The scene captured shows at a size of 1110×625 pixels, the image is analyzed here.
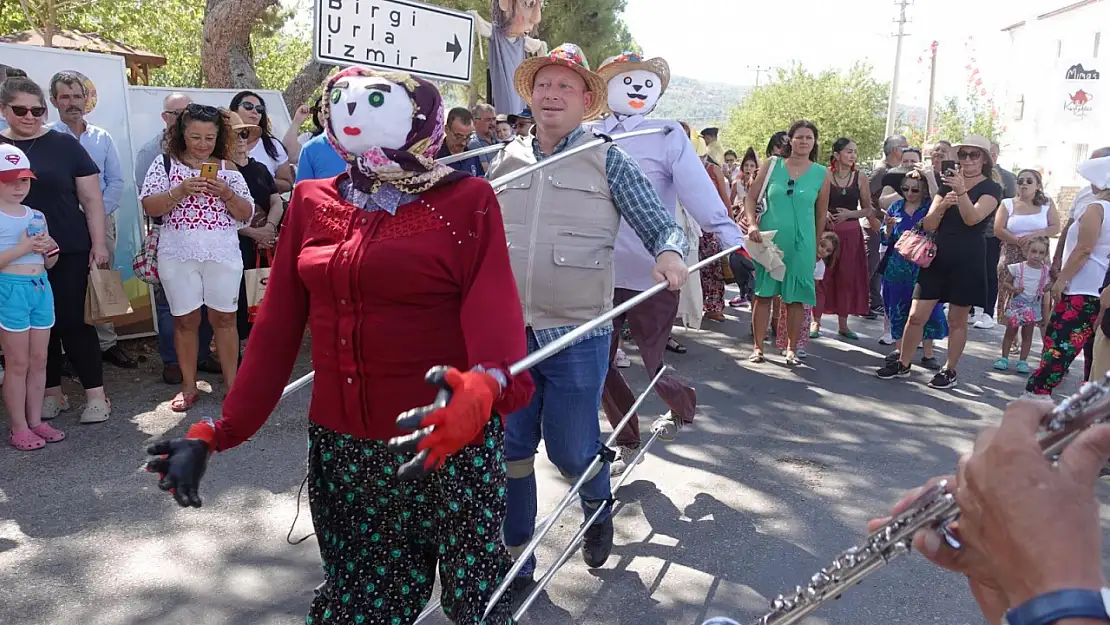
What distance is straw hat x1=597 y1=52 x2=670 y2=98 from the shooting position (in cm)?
497

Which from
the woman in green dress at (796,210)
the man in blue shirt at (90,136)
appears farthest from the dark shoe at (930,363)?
the man in blue shirt at (90,136)

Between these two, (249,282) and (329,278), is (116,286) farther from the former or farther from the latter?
(329,278)

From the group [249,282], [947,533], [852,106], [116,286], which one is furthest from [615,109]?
[852,106]

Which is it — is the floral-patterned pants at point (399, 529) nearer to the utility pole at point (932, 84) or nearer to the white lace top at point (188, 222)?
the white lace top at point (188, 222)

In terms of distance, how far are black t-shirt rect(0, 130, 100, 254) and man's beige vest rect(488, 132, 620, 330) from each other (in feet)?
11.1

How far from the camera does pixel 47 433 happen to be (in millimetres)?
5199

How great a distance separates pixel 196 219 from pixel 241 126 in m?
0.90

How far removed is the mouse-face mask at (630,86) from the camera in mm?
4949

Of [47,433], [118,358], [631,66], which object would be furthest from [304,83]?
[631,66]

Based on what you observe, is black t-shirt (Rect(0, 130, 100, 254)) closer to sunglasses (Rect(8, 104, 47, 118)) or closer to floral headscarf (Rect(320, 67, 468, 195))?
sunglasses (Rect(8, 104, 47, 118))

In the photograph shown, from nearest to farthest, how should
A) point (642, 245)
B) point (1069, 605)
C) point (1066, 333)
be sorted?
point (1069, 605) → point (642, 245) → point (1066, 333)

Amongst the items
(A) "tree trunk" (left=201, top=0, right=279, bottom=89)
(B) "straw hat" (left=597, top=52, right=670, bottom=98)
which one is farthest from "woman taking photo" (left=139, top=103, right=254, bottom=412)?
(A) "tree trunk" (left=201, top=0, right=279, bottom=89)

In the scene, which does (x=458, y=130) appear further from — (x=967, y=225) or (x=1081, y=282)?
(x=1081, y=282)

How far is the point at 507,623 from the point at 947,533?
158cm
